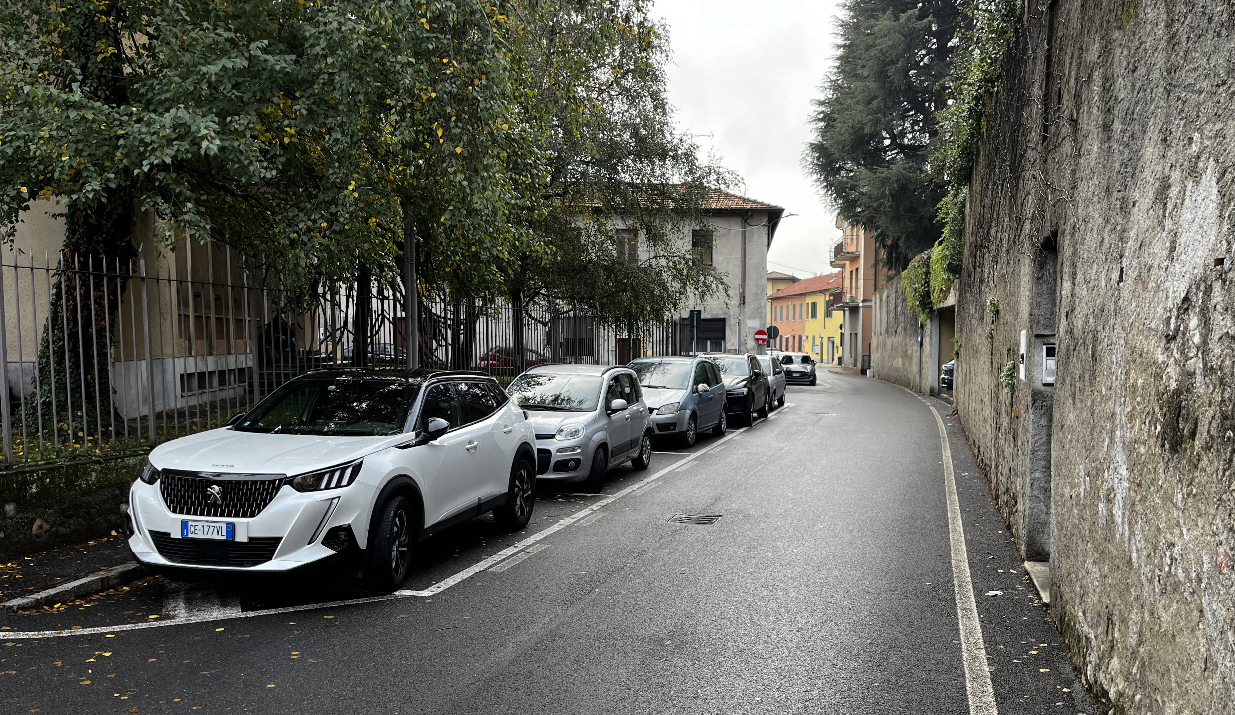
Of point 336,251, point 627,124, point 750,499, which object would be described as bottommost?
point 750,499

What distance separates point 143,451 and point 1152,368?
8628 millimetres

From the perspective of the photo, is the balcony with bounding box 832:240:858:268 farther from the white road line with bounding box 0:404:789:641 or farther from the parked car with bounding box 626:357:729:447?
the white road line with bounding box 0:404:789:641

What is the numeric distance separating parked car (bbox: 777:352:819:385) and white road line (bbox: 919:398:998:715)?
97.8 feet

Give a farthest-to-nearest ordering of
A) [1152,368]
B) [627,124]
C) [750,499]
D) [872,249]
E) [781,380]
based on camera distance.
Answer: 1. [872,249]
2. [781,380]
3. [627,124]
4. [750,499]
5. [1152,368]

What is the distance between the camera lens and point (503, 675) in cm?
488

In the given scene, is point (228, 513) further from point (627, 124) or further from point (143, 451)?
point (627, 124)

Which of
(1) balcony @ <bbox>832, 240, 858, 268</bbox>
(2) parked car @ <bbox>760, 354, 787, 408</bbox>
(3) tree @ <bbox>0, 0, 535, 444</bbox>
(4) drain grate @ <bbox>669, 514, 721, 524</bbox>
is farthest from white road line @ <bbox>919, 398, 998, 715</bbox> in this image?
(1) balcony @ <bbox>832, 240, 858, 268</bbox>

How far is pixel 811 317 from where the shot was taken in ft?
274

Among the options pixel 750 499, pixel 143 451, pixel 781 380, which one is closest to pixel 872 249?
pixel 781 380

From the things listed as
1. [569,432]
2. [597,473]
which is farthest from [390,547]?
[597,473]

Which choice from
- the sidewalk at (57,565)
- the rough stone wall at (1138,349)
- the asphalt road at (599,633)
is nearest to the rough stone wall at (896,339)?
the asphalt road at (599,633)

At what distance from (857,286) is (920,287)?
3221 centimetres

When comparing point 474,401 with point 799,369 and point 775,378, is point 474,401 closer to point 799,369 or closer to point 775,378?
point 775,378

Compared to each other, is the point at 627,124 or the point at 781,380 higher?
the point at 627,124
